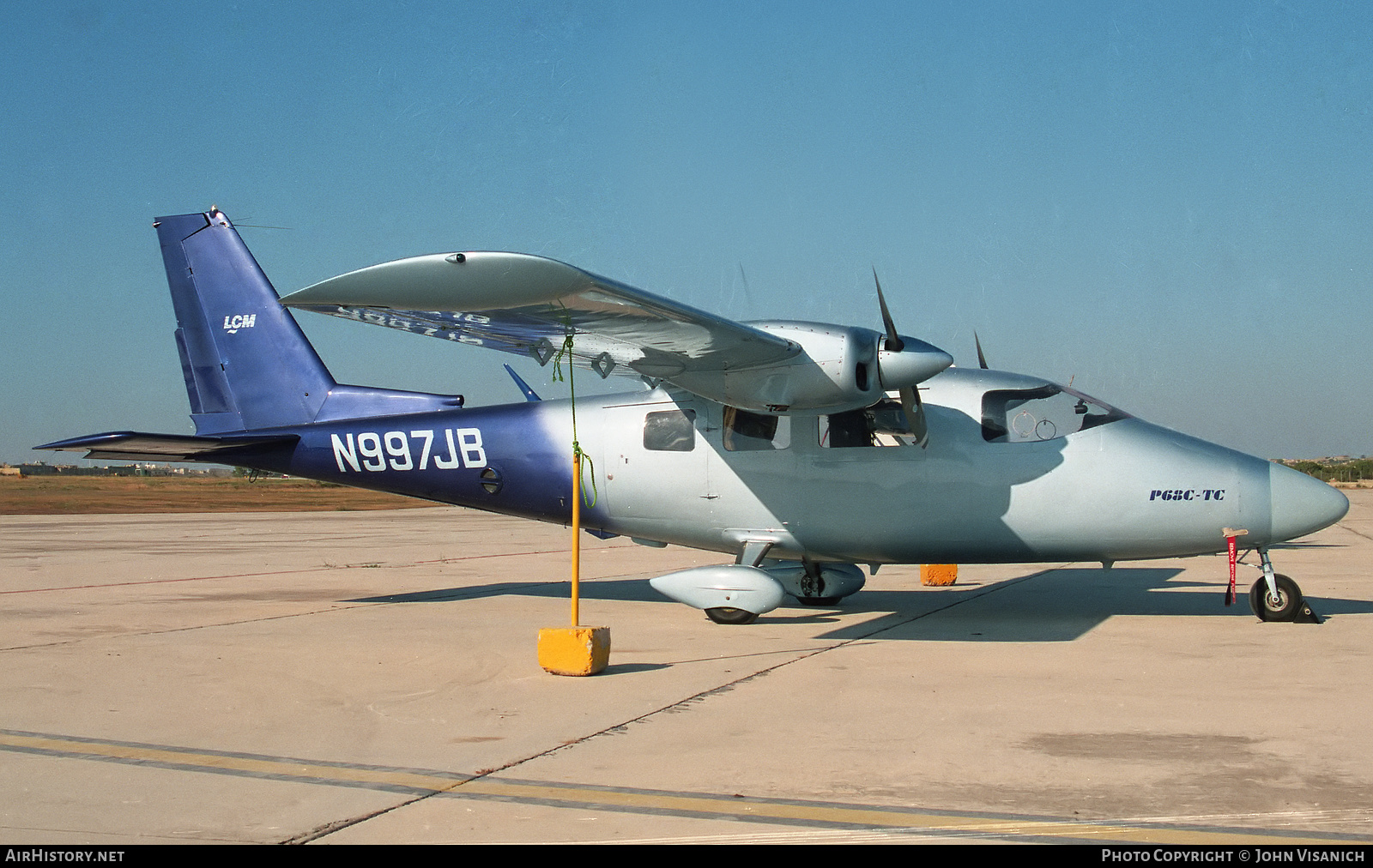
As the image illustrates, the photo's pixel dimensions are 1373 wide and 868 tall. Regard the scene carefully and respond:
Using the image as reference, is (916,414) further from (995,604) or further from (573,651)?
(573,651)

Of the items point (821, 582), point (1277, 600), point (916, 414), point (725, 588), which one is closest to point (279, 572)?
point (821, 582)

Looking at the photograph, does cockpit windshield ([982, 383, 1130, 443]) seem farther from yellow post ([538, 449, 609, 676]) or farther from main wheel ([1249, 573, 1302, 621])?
yellow post ([538, 449, 609, 676])

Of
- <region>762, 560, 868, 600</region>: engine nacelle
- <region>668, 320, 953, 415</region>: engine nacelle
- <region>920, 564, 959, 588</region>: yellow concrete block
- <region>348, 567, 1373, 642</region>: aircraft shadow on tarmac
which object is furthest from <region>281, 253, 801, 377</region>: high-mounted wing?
<region>920, 564, 959, 588</region>: yellow concrete block

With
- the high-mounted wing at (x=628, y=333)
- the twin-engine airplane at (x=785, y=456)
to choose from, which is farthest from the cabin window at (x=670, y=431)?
the high-mounted wing at (x=628, y=333)

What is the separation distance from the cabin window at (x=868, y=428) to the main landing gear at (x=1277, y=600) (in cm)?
→ 396

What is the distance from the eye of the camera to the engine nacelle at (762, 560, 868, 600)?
45.1 ft

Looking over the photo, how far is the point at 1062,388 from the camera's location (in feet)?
39.5

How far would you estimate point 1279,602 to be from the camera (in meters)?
11.7

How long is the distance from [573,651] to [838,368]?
383 cm

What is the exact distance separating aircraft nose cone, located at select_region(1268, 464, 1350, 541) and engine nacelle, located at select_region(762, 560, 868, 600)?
471cm

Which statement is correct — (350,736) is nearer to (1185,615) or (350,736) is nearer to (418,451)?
(418,451)

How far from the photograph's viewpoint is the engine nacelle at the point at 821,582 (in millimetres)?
13742

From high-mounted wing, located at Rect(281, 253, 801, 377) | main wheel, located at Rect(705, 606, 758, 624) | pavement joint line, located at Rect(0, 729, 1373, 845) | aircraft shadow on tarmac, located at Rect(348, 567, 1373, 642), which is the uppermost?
high-mounted wing, located at Rect(281, 253, 801, 377)

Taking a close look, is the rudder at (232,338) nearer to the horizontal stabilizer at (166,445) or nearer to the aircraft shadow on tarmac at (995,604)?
the horizontal stabilizer at (166,445)
